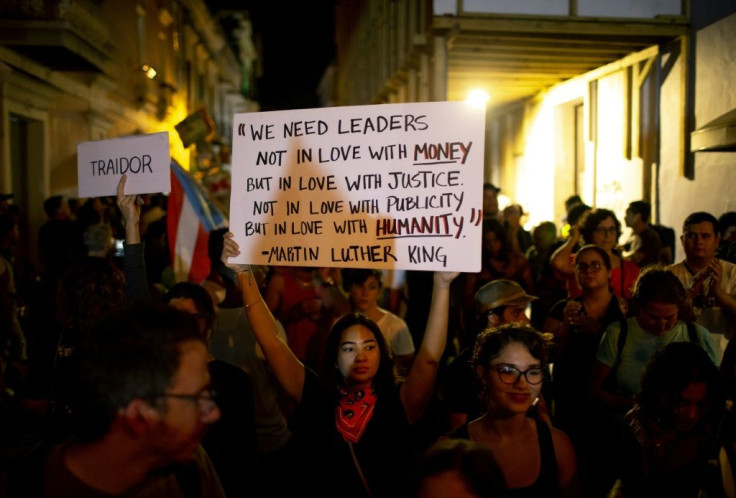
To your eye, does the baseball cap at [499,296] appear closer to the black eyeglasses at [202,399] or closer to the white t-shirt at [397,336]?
the white t-shirt at [397,336]

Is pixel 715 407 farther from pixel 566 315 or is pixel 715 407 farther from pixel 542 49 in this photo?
pixel 542 49

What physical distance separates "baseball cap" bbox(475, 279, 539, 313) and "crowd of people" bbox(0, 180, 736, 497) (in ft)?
0.04

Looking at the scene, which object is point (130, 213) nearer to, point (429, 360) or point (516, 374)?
point (429, 360)

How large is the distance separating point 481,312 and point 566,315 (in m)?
0.78

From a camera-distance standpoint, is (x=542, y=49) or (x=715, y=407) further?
(x=542, y=49)

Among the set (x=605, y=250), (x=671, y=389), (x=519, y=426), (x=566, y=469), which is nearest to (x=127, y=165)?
(x=519, y=426)

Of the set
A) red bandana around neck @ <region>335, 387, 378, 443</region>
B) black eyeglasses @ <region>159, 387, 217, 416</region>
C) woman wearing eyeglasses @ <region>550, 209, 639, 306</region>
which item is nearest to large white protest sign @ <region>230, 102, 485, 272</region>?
red bandana around neck @ <region>335, 387, 378, 443</region>

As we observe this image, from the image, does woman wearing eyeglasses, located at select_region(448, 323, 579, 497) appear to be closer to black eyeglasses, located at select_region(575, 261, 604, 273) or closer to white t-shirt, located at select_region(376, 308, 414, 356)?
white t-shirt, located at select_region(376, 308, 414, 356)

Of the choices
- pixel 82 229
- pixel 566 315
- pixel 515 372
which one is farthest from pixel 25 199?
pixel 515 372

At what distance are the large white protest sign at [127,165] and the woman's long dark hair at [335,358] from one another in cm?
147

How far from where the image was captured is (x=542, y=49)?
10719mm

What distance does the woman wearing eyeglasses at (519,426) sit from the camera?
270 centimetres

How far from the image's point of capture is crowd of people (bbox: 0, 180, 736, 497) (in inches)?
73.7

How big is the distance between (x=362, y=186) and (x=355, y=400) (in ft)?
3.29
